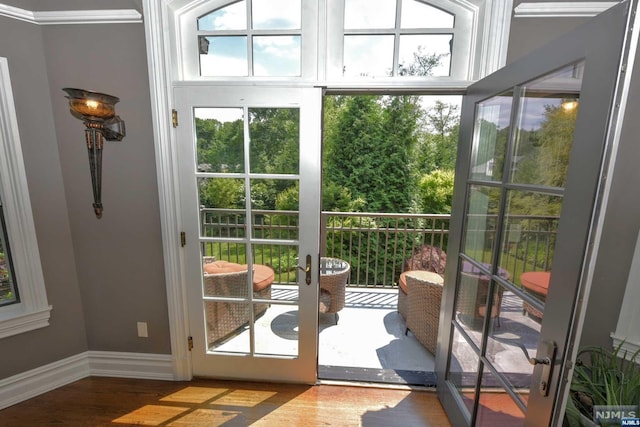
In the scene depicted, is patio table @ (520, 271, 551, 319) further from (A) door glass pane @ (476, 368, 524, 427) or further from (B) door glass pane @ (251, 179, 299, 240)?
(B) door glass pane @ (251, 179, 299, 240)

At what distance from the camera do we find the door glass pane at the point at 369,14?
62.1 inches

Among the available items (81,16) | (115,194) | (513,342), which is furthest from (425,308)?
(81,16)

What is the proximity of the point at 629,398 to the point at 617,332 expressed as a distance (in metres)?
0.51

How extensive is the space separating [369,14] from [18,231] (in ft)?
8.17

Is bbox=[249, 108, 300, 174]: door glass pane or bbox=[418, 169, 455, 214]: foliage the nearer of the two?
bbox=[249, 108, 300, 174]: door glass pane

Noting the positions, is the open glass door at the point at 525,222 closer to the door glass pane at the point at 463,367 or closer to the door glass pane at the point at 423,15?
the door glass pane at the point at 463,367

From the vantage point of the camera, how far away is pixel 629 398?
1.13 m

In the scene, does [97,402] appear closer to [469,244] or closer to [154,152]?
[154,152]

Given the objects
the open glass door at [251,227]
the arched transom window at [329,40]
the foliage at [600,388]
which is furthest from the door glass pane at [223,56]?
the foliage at [600,388]

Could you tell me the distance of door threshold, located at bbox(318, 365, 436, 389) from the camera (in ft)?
6.57

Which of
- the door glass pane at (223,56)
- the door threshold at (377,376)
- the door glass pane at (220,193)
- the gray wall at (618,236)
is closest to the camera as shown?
the gray wall at (618,236)

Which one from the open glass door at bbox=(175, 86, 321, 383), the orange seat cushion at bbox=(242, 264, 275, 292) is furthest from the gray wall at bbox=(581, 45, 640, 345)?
the orange seat cushion at bbox=(242, 264, 275, 292)

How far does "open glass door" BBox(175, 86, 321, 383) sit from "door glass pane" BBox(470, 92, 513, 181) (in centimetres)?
89

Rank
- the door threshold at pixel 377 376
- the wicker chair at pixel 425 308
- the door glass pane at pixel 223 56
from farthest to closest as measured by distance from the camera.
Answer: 1. the wicker chair at pixel 425 308
2. the door threshold at pixel 377 376
3. the door glass pane at pixel 223 56
